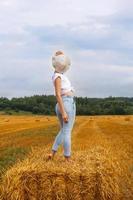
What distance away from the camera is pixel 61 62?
9.14 m

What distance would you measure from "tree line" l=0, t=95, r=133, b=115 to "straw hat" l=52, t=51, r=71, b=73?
306 feet

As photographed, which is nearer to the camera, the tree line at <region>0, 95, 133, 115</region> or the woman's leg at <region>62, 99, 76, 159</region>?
the woman's leg at <region>62, 99, 76, 159</region>

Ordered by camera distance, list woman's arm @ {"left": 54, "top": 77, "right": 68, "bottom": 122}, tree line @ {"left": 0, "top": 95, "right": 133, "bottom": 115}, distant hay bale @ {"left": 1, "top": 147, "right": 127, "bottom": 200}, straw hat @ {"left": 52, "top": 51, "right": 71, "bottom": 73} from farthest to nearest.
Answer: tree line @ {"left": 0, "top": 95, "right": 133, "bottom": 115}, straw hat @ {"left": 52, "top": 51, "right": 71, "bottom": 73}, woman's arm @ {"left": 54, "top": 77, "right": 68, "bottom": 122}, distant hay bale @ {"left": 1, "top": 147, "right": 127, "bottom": 200}

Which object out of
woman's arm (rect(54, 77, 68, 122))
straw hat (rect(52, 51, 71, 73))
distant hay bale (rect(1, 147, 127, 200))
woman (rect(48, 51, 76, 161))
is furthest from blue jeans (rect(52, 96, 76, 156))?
distant hay bale (rect(1, 147, 127, 200))

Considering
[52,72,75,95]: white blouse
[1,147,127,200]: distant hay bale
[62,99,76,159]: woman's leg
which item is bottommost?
[1,147,127,200]: distant hay bale

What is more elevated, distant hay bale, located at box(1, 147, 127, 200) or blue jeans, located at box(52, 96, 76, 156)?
blue jeans, located at box(52, 96, 76, 156)

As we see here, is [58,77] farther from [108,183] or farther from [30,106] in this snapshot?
[30,106]

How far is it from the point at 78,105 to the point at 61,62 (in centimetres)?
10290

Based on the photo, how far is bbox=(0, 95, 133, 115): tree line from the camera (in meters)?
105

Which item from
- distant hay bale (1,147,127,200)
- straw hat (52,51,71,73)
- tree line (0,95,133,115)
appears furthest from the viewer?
tree line (0,95,133,115)

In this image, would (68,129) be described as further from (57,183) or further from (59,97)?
(57,183)

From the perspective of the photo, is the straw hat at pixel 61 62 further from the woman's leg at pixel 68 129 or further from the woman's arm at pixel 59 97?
the woman's leg at pixel 68 129

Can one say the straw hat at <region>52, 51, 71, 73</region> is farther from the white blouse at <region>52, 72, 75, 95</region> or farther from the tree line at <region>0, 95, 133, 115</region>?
the tree line at <region>0, 95, 133, 115</region>

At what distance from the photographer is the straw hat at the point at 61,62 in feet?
29.9
